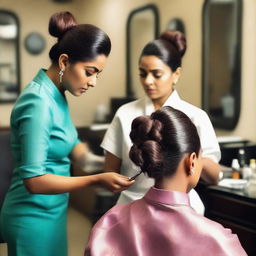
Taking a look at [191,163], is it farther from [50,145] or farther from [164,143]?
[50,145]

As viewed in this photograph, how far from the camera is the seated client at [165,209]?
1.30 metres

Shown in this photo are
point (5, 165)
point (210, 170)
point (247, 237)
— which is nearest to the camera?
point (210, 170)

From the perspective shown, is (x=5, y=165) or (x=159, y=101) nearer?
(x=159, y=101)

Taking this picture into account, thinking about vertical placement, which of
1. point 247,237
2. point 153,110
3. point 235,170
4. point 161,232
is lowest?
point 247,237

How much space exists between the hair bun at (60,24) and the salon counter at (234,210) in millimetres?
1441

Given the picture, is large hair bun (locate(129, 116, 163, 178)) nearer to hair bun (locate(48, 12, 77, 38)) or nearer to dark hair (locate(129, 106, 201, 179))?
dark hair (locate(129, 106, 201, 179))

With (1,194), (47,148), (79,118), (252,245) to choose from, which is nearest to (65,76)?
(47,148)

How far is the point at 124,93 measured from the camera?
4496 mm

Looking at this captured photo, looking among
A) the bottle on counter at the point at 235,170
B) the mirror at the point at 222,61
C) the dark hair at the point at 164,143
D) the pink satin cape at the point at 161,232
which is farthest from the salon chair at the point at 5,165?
the mirror at the point at 222,61

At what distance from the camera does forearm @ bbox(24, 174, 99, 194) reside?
1535 mm

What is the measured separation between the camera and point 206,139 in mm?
1817

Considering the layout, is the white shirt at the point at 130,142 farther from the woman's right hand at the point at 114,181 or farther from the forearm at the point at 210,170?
the woman's right hand at the point at 114,181

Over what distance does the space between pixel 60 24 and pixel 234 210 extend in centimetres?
156

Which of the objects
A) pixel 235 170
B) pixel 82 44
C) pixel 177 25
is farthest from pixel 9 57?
pixel 82 44
